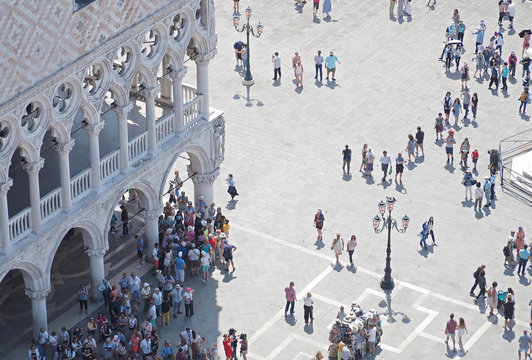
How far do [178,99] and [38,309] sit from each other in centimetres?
1174

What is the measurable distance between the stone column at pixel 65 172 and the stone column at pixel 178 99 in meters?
6.67

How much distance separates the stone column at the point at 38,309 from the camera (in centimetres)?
6625

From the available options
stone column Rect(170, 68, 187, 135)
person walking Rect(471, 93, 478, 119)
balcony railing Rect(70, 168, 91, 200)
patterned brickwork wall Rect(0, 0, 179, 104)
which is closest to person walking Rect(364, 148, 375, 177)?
person walking Rect(471, 93, 478, 119)

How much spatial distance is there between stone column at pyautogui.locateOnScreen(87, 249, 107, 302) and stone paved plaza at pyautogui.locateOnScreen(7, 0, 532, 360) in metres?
1.37

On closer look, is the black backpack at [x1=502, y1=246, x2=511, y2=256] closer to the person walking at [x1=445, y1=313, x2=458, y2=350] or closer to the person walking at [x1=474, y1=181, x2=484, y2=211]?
the person walking at [x1=474, y1=181, x2=484, y2=211]

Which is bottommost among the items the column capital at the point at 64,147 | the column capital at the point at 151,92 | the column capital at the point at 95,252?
the column capital at the point at 95,252

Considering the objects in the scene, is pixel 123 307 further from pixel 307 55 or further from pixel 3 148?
pixel 307 55

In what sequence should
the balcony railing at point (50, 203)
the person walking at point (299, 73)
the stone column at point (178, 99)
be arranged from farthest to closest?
the person walking at point (299, 73), the stone column at point (178, 99), the balcony railing at point (50, 203)

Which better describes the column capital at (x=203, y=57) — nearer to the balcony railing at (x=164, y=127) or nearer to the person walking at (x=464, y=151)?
the balcony railing at (x=164, y=127)

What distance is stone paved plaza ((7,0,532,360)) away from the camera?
69938 millimetres

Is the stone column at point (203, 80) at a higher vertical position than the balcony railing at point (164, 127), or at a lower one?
higher

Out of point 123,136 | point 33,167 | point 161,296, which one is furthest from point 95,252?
point 33,167

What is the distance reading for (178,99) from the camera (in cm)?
7094

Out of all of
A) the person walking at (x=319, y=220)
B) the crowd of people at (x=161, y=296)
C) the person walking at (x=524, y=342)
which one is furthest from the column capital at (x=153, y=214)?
the person walking at (x=524, y=342)
